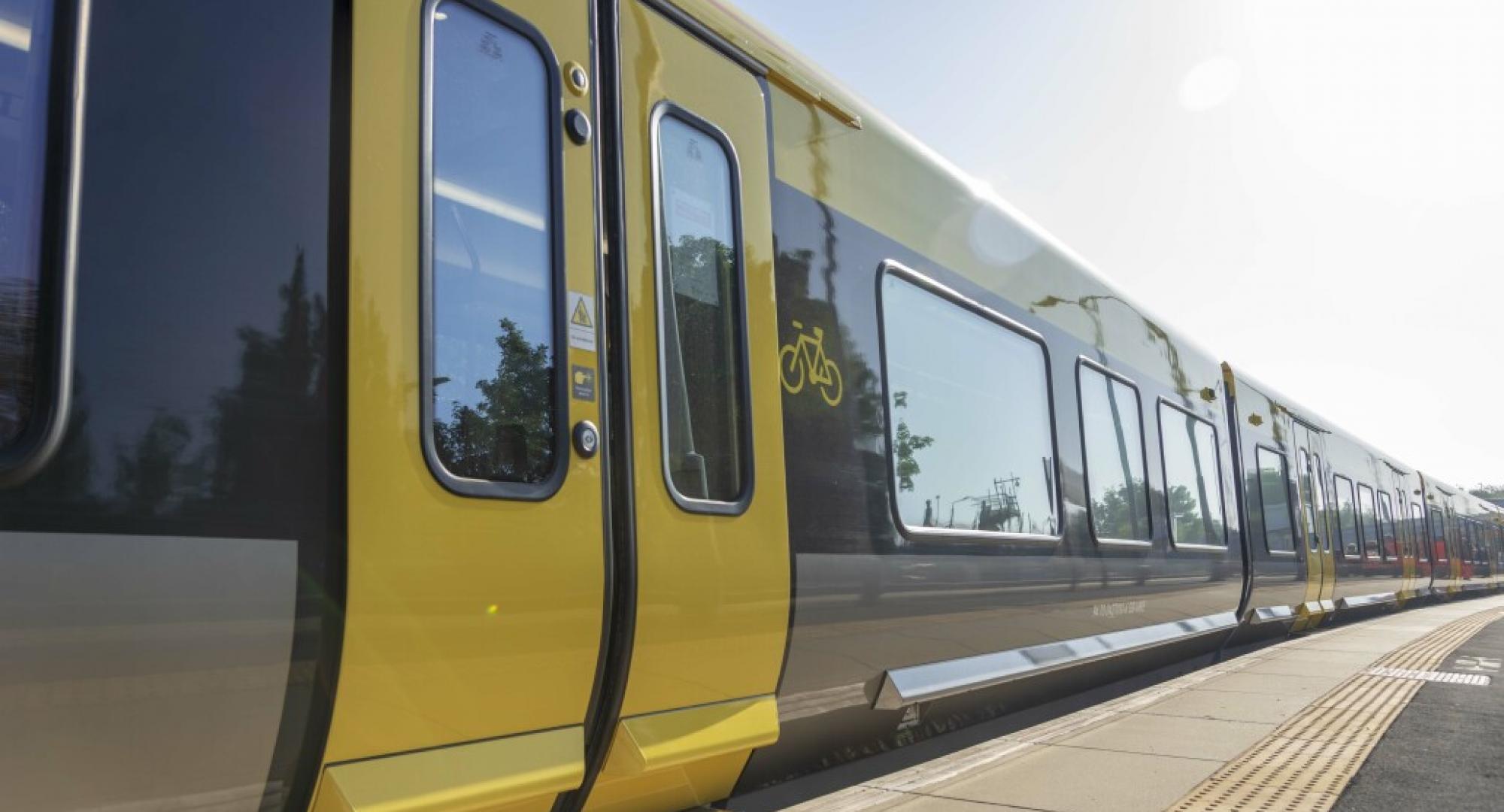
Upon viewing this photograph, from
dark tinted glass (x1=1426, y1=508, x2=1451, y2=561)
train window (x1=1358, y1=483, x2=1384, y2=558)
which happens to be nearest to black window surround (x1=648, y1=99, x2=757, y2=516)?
train window (x1=1358, y1=483, x2=1384, y2=558)

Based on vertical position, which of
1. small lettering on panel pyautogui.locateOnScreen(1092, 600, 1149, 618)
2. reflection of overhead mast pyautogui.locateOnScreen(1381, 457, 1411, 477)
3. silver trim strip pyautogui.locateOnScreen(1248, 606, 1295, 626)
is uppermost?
reflection of overhead mast pyautogui.locateOnScreen(1381, 457, 1411, 477)

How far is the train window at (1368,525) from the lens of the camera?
15602mm

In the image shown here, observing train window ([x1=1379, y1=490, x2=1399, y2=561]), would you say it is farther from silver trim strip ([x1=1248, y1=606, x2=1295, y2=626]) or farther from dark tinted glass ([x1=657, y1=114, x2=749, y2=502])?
dark tinted glass ([x1=657, y1=114, x2=749, y2=502])

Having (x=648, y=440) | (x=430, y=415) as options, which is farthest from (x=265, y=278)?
(x=648, y=440)

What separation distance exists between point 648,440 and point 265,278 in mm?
1107

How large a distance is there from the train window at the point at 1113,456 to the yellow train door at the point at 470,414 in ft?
13.7

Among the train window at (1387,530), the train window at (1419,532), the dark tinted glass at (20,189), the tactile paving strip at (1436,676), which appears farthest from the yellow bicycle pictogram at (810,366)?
the train window at (1419,532)

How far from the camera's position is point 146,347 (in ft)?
6.50

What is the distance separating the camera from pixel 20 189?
1882 millimetres

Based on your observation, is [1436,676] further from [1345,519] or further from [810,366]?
[1345,519]

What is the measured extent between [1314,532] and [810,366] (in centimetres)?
1106

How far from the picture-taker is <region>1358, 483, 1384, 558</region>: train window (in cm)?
1560

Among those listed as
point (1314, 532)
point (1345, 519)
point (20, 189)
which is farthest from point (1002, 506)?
point (1345, 519)

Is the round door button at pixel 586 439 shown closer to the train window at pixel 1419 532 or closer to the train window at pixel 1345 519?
the train window at pixel 1345 519
